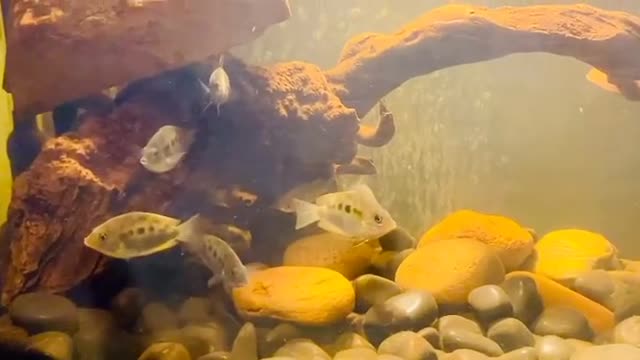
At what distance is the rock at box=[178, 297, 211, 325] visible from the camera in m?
2.37

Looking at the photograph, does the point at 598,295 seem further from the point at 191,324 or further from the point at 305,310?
the point at 191,324

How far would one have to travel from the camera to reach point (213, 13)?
7.69ft

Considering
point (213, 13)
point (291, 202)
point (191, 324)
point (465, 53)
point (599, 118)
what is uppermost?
point (213, 13)

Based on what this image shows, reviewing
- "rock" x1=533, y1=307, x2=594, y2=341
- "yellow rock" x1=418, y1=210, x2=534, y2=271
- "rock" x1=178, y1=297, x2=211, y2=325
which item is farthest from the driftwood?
"rock" x1=533, y1=307, x2=594, y2=341

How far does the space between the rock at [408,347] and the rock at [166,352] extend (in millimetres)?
515

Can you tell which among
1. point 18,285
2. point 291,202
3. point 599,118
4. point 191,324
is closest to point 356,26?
point 291,202

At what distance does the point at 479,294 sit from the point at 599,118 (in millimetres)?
658

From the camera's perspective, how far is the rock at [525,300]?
7.63ft

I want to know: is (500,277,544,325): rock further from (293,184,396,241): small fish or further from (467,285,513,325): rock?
(293,184,396,241): small fish

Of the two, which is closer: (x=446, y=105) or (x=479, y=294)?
(x=479, y=294)

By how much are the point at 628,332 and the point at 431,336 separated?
526 millimetres

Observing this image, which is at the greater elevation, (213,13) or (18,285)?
(213,13)

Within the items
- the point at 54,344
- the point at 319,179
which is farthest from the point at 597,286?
the point at 54,344

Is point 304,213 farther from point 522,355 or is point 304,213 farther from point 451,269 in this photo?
point 522,355
